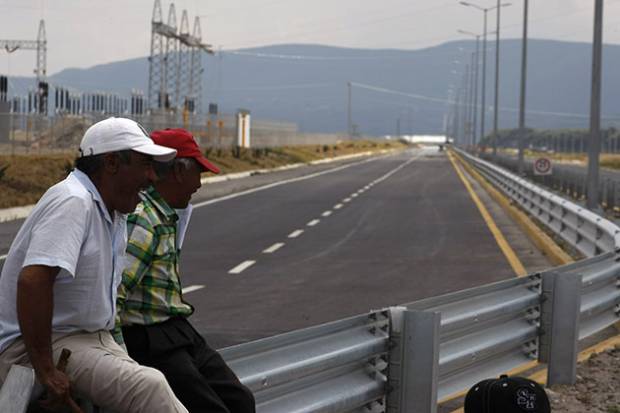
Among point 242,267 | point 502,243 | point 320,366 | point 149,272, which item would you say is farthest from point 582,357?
point 502,243

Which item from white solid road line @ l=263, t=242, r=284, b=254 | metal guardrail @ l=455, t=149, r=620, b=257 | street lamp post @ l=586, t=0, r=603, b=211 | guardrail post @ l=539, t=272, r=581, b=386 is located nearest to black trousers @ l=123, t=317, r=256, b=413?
guardrail post @ l=539, t=272, r=581, b=386

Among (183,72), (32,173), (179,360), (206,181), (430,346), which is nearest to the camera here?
(179,360)

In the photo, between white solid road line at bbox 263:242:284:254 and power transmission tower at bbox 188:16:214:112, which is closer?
white solid road line at bbox 263:242:284:254


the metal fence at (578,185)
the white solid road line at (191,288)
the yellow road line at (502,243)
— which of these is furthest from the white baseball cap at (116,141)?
the metal fence at (578,185)

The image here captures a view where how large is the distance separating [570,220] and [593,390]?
35.0ft

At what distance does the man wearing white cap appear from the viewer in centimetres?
410

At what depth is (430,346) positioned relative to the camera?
23.0 ft

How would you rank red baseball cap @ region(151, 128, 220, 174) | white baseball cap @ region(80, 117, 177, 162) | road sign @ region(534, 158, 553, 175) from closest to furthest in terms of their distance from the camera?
white baseball cap @ region(80, 117, 177, 162)
red baseball cap @ region(151, 128, 220, 174)
road sign @ region(534, 158, 553, 175)

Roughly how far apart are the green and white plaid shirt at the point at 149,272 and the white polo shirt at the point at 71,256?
33cm

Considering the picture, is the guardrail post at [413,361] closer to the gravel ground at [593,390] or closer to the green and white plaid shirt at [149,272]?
the gravel ground at [593,390]

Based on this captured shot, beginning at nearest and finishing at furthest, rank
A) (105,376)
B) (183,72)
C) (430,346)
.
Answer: (105,376)
(430,346)
(183,72)

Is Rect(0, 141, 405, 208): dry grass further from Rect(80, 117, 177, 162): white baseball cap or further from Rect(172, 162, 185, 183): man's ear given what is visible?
Rect(80, 117, 177, 162): white baseball cap

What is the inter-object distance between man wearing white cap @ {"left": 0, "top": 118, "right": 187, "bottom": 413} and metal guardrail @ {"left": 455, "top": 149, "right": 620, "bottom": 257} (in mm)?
8732

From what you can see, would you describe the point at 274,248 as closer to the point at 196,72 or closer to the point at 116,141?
the point at 116,141
